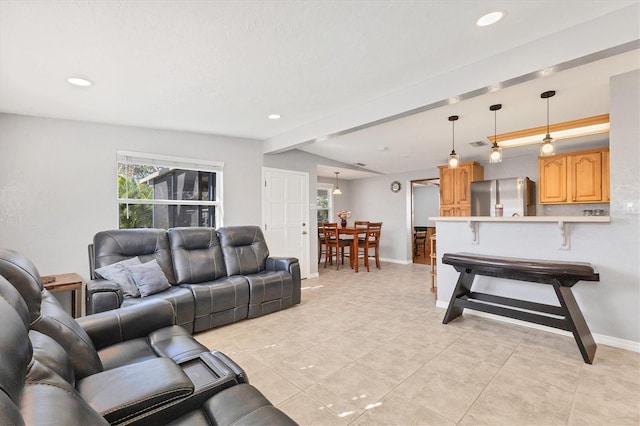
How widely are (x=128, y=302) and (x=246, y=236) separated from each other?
1.58 m

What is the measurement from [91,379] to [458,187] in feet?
19.7

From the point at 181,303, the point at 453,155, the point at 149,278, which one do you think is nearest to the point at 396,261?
the point at 453,155

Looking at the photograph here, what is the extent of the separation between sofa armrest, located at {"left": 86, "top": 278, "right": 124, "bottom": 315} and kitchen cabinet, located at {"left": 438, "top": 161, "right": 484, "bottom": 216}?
5.53 meters

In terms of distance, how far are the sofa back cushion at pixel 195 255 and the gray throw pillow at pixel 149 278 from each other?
28 centimetres

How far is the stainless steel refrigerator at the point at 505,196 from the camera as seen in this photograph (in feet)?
16.1

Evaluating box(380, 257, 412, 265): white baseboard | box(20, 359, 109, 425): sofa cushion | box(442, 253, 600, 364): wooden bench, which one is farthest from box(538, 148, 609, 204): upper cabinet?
box(20, 359, 109, 425): sofa cushion

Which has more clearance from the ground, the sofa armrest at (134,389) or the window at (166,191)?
the window at (166,191)

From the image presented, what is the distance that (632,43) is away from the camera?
1.80m

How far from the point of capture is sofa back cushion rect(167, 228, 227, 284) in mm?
3248

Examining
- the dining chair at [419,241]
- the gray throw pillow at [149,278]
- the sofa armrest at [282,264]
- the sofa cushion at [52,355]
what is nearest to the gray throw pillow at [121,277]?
the gray throw pillow at [149,278]

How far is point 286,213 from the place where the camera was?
5.15m

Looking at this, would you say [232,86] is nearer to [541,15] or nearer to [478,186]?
[541,15]

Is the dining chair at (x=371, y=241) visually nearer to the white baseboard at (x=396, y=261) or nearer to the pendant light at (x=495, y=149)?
the white baseboard at (x=396, y=261)

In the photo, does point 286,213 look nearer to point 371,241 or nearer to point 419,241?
point 371,241
